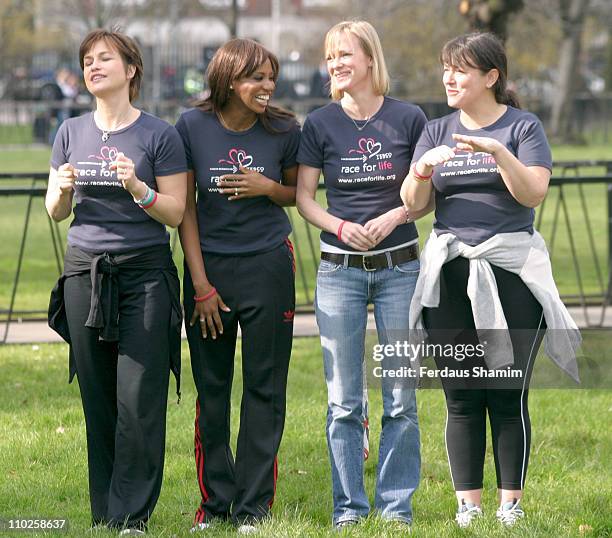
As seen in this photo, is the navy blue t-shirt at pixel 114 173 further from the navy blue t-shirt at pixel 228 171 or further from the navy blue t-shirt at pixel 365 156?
the navy blue t-shirt at pixel 365 156

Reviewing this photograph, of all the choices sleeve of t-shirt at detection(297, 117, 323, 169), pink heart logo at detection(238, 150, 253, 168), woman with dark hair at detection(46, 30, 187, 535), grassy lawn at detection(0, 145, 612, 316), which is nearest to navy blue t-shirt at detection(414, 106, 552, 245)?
sleeve of t-shirt at detection(297, 117, 323, 169)

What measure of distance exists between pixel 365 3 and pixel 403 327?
1453 inches

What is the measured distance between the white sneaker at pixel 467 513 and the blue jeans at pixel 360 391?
21 centimetres

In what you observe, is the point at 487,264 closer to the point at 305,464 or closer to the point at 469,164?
the point at 469,164

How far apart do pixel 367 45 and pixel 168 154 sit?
912mm

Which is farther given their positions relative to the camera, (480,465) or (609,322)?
(609,322)

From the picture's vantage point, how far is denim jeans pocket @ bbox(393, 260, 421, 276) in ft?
16.1

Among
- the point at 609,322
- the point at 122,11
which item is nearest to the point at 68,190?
the point at 609,322

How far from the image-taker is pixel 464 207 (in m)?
4.80

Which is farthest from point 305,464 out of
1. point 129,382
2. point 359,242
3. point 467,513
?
point 359,242

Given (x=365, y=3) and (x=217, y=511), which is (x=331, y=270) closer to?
(x=217, y=511)

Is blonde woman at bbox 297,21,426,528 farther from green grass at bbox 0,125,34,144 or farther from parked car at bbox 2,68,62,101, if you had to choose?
parked car at bbox 2,68,62,101

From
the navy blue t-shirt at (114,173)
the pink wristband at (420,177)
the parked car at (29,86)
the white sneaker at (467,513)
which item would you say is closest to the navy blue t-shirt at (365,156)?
the pink wristband at (420,177)

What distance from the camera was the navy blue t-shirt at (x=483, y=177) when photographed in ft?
15.4
